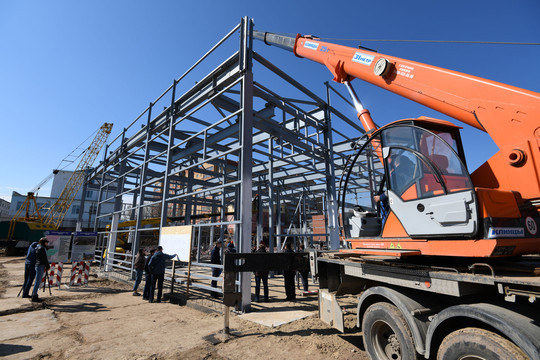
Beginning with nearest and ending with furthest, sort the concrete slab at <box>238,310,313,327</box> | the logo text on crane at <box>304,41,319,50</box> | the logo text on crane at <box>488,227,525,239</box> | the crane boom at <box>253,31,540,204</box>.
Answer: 1. the logo text on crane at <box>488,227,525,239</box>
2. the crane boom at <box>253,31,540,204</box>
3. the concrete slab at <box>238,310,313,327</box>
4. the logo text on crane at <box>304,41,319,50</box>

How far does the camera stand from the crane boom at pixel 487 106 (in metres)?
3.02

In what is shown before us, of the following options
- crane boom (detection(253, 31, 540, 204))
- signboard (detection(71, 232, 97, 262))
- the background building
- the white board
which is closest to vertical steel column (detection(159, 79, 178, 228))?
the white board

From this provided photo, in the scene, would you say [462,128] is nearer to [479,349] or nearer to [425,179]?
[425,179]

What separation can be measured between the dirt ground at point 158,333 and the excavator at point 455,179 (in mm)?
1980

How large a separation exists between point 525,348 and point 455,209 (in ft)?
4.27

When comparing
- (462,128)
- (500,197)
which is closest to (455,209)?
(500,197)

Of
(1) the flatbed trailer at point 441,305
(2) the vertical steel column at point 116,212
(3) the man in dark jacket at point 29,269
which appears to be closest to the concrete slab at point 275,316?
(1) the flatbed trailer at point 441,305

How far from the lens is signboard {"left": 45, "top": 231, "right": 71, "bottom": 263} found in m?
10.3

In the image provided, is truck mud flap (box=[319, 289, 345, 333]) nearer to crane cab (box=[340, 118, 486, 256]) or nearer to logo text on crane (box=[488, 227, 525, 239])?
crane cab (box=[340, 118, 486, 256])

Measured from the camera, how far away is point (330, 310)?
447 cm

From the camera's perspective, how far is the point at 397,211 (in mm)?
3641

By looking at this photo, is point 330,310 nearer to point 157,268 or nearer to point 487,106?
point 487,106

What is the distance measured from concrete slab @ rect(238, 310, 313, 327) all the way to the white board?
2.63 m

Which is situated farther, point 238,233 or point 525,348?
point 238,233
